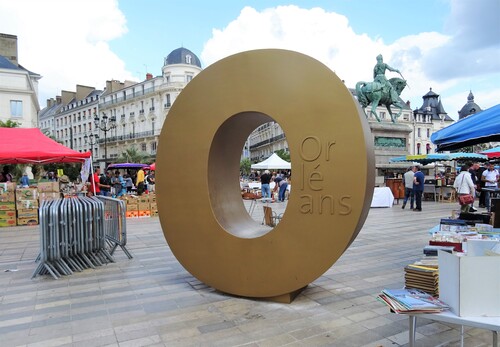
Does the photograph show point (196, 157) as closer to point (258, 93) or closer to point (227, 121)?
point (227, 121)

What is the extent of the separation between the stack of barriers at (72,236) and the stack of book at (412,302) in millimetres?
5007

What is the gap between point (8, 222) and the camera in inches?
471

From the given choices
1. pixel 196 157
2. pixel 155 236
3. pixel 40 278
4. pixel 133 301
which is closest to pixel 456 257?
pixel 196 157

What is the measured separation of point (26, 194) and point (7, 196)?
53 centimetres

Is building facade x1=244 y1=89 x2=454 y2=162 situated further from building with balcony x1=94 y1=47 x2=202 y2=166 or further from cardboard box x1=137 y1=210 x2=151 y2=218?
cardboard box x1=137 y1=210 x2=151 y2=218

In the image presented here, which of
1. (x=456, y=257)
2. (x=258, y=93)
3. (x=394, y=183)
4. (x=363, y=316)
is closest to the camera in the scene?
(x=456, y=257)

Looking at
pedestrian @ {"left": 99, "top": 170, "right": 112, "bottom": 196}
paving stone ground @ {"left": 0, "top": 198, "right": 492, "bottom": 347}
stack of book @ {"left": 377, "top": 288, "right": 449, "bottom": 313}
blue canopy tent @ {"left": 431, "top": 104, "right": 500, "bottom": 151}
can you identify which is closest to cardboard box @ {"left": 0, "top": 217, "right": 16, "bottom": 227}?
pedestrian @ {"left": 99, "top": 170, "right": 112, "bottom": 196}

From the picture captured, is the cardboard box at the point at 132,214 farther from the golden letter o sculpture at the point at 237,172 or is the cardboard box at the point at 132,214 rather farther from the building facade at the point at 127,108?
the building facade at the point at 127,108

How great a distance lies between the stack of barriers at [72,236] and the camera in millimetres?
5781

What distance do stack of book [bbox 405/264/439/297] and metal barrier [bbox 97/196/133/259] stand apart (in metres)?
5.31

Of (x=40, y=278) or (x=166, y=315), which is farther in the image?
(x=40, y=278)

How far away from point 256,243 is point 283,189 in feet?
48.2

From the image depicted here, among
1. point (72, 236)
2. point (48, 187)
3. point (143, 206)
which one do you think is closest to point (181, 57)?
point (143, 206)

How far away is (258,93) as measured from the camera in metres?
4.59
